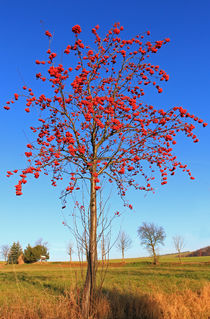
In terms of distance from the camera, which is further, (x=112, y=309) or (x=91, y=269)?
(x=91, y=269)

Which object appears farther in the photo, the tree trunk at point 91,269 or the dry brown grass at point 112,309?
the tree trunk at point 91,269

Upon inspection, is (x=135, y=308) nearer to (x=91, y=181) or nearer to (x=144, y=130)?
(x=91, y=181)

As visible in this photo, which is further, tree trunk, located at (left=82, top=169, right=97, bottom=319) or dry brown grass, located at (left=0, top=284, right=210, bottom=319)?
tree trunk, located at (left=82, top=169, right=97, bottom=319)

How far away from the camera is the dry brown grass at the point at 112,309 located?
18.5 feet

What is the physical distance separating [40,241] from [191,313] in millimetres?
70685

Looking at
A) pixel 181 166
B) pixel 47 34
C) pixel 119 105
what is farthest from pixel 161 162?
pixel 47 34

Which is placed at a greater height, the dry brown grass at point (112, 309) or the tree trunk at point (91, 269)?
the tree trunk at point (91, 269)

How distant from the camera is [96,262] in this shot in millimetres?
6574

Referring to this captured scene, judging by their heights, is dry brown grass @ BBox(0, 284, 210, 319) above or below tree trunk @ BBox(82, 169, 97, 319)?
below

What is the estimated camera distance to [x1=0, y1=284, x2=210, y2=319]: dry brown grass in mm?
5637

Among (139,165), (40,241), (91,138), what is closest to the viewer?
(91,138)

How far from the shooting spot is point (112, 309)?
6.35 metres

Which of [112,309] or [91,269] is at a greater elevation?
[91,269]

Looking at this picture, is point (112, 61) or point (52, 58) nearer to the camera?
point (52, 58)
